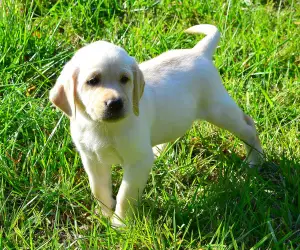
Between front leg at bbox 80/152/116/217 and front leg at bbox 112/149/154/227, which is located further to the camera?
front leg at bbox 80/152/116/217

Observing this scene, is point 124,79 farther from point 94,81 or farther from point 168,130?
point 168,130

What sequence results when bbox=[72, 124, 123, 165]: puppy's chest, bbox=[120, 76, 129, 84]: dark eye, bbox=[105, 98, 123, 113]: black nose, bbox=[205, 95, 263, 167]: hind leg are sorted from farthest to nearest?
bbox=[205, 95, 263, 167]: hind leg
bbox=[72, 124, 123, 165]: puppy's chest
bbox=[120, 76, 129, 84]: dark eye
bbox=[105, 98, 123, 113]: black nose

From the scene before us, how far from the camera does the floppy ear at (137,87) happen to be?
3.30 metres

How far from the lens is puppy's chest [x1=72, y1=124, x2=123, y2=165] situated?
134 inches

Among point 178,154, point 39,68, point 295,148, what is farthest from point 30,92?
point 295,148

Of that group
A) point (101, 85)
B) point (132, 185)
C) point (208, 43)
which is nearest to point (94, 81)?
point (101, 85)

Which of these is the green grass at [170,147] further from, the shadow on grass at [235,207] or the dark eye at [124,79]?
the dark eye at [124,79]

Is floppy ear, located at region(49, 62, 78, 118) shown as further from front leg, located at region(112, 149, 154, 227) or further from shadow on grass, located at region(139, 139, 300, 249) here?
shadow on grass, located at region(139, 139, 300, 249)

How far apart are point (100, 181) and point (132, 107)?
2.08 feet


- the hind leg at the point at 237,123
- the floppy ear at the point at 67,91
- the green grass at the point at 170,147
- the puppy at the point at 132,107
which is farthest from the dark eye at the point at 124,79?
the hind leg at the point at 237,123

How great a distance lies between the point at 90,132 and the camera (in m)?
3.41

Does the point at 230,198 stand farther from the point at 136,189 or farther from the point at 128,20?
the point at 128,20

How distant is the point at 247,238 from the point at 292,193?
1.74ft

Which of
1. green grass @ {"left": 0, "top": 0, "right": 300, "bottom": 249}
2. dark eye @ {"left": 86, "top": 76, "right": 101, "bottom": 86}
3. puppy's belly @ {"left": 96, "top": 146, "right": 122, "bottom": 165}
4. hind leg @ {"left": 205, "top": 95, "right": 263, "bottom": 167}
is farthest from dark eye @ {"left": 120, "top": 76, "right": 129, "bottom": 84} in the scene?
hind leg @ {"left": 205, "top": 95, "right": 263, "bottom": 167}
